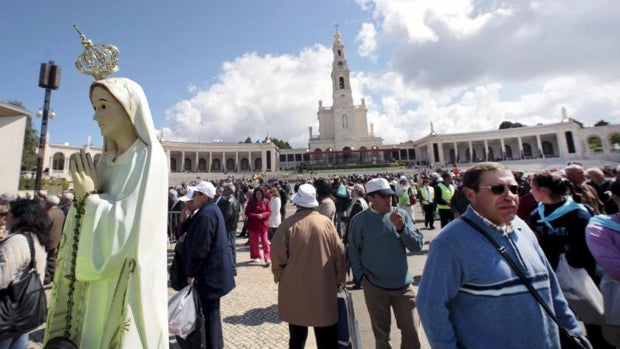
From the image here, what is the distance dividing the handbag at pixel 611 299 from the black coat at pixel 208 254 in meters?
3.59

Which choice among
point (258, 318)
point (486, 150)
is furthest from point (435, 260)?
point (486, 150)

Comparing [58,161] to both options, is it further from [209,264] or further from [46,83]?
[209,264]

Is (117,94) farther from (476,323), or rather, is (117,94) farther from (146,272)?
(476,323)

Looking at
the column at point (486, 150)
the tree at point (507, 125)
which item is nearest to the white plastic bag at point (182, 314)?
the column at point (486, 150)

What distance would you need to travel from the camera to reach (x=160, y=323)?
1.67 metres

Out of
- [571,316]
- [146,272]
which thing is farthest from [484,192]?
Result: [146,272]

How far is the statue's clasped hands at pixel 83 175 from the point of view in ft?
5.45

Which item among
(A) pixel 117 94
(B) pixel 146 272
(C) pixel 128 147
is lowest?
(B) pixel 146 272

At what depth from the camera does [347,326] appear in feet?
9.53

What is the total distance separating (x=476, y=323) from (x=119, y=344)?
1910mm

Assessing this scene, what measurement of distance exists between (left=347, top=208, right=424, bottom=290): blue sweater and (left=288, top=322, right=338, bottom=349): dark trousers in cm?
62

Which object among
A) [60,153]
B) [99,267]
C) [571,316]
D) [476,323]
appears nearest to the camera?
[99,267]

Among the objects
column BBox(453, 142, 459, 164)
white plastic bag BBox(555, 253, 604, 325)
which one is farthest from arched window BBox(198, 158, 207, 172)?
white plastic bag BBox(555, 253, 604, 325)

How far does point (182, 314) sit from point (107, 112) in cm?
197
